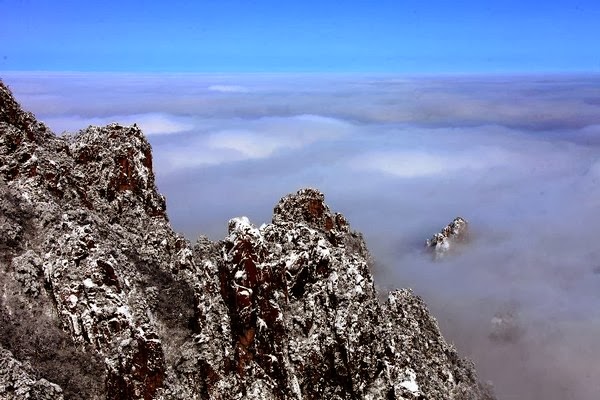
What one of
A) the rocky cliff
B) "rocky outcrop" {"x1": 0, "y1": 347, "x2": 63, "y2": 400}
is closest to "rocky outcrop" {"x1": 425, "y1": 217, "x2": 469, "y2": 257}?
the rocky cliff

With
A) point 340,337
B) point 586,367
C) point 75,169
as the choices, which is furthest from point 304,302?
point 586,367

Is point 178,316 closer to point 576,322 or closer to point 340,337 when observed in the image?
point 340,337

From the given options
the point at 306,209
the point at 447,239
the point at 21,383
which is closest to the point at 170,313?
the point at 21,383

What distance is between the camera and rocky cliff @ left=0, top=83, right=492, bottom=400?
84.7 ft

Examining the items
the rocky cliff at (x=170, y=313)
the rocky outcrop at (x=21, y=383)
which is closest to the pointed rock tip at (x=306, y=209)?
the rocky cliff at (x=170, y=313)

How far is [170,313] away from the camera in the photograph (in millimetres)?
33438

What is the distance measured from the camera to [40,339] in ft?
83.8

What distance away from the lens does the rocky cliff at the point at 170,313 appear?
25.8 m

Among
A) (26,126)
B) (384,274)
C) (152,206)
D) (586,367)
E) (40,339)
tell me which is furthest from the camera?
(384,274)

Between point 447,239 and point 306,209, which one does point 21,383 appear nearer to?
point 306,209

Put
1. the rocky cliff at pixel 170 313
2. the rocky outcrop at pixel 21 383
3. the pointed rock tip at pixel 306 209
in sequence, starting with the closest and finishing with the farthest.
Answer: the rocky outcrop at pixel 21 383 → the rocky cliff at pixel 170 313 → the pointed rock tip at pixel 306 209

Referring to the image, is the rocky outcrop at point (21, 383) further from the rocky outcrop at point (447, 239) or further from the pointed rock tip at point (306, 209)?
the rocky outcrop at point (447, 239)

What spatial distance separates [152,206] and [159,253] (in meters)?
9.84

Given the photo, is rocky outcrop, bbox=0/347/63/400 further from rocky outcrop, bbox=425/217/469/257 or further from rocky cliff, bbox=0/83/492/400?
rocky outcrop, bbox=425/217/469/257
